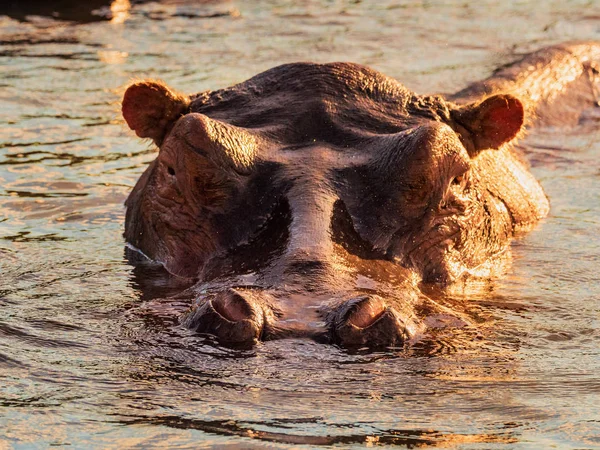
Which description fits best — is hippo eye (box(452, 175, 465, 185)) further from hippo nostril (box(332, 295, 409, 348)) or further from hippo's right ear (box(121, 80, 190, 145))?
hippo nostril (box(332, 295, 409, 348))

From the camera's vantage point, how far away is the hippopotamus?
5.17 meters

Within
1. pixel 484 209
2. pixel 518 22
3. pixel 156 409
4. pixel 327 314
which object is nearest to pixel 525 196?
pixel 484 209

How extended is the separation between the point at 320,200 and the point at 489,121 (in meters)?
1.53

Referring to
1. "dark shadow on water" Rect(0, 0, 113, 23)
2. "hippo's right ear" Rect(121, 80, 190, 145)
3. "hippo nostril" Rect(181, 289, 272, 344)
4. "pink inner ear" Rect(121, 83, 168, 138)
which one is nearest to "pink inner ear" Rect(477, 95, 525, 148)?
"hippo's right ear" Rect(121, 80, 190, 145)

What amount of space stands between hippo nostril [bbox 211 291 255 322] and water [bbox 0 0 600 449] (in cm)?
14

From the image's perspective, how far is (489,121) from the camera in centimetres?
732

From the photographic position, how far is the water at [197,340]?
4465mm

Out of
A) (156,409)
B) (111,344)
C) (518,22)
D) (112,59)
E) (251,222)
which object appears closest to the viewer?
(156,409)

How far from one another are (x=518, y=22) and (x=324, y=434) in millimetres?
12032

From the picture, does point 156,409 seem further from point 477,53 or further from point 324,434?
point 477,53

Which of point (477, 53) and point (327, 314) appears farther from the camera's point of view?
point (477, 53)

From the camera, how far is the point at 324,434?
170 inches

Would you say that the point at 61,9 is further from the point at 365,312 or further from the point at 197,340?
the point at 365,312

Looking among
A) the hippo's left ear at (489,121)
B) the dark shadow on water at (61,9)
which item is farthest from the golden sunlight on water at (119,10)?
the hippo's left ear at (489,121)
